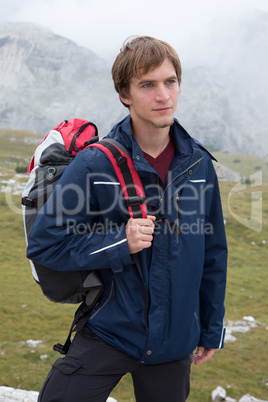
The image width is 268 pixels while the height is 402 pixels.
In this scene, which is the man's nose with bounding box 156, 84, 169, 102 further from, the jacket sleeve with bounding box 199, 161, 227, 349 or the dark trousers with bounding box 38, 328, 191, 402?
the dark trousers with bounding box 38, 328, 191, 402

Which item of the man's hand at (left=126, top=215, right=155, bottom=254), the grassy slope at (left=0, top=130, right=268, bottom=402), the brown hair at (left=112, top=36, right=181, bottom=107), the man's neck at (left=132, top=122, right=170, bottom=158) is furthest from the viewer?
the grassy slope at (left=0, top=130, right=268, bottom=402)

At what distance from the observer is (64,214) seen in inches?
142

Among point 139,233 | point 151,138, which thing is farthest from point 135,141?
point 139,233

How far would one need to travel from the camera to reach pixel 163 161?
406 cm

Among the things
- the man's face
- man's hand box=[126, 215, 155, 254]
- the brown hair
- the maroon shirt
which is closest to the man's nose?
the man's face

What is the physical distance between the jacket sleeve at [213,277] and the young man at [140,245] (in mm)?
190

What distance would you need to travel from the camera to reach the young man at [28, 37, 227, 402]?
11.6 feet

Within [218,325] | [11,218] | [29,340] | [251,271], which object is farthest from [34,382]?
[11,218]

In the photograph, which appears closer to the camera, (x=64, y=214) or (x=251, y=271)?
(x=64, y=214)

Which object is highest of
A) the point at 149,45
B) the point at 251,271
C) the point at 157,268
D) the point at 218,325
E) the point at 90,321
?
the point at 149,45

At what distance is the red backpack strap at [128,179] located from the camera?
3.64m

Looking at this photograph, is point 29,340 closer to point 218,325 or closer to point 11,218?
point 218,325

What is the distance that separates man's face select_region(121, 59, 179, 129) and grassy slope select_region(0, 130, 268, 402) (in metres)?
10.2

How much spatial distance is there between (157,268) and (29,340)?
16609 millimetres
